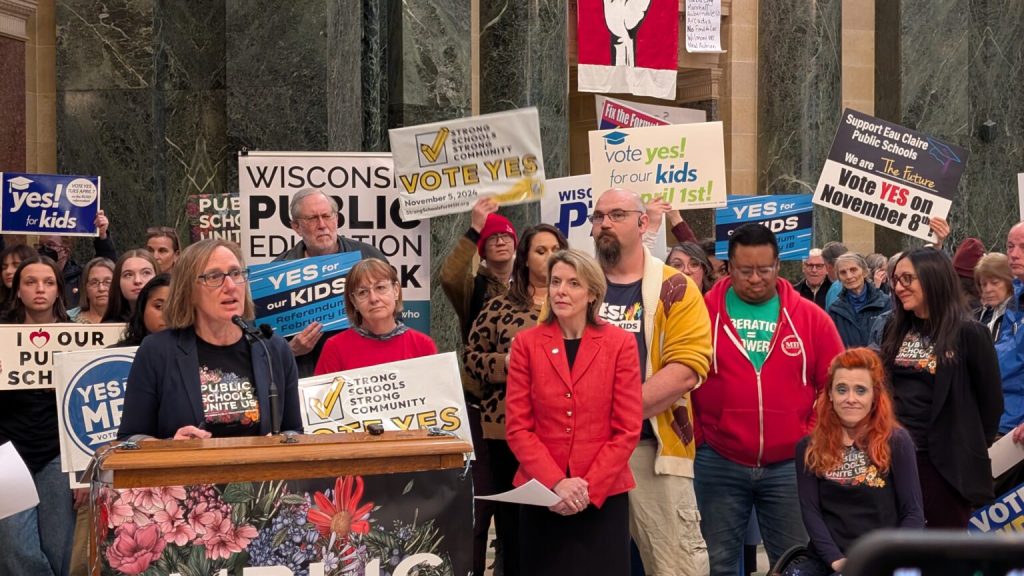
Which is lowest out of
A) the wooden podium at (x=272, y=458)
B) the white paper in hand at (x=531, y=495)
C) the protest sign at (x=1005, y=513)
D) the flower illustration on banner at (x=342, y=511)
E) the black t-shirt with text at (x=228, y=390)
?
the protest sign at (x=1005, y=513)

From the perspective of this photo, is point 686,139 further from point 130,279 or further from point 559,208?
point 130,279

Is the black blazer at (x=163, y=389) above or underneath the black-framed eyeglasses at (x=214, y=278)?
underneath

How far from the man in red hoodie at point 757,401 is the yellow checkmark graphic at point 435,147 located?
2804mm

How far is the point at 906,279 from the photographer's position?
630 cm

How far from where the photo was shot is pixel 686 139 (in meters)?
9.26

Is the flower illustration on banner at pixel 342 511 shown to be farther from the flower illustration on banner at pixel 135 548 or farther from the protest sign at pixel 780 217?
the protest sign at pixel 780 217

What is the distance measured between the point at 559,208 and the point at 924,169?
284 cm

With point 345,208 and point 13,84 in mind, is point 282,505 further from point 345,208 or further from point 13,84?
point 13,84

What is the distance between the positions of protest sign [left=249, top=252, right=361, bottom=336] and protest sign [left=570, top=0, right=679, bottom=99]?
11.8 m

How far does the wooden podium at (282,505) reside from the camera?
3.89 meters

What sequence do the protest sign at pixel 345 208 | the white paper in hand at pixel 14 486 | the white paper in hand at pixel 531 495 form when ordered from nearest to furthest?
the white paper in hand at pixel 14 486
the white paper in hand at pixel 531 495
the protest sign at pixel 345 208

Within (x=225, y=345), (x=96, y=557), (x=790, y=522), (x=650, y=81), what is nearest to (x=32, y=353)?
(x=225, y=345)

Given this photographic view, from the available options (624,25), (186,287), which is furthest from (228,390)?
(624,25)

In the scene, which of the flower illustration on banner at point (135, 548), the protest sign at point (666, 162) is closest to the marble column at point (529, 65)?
the protest sign at point (666, 162)
